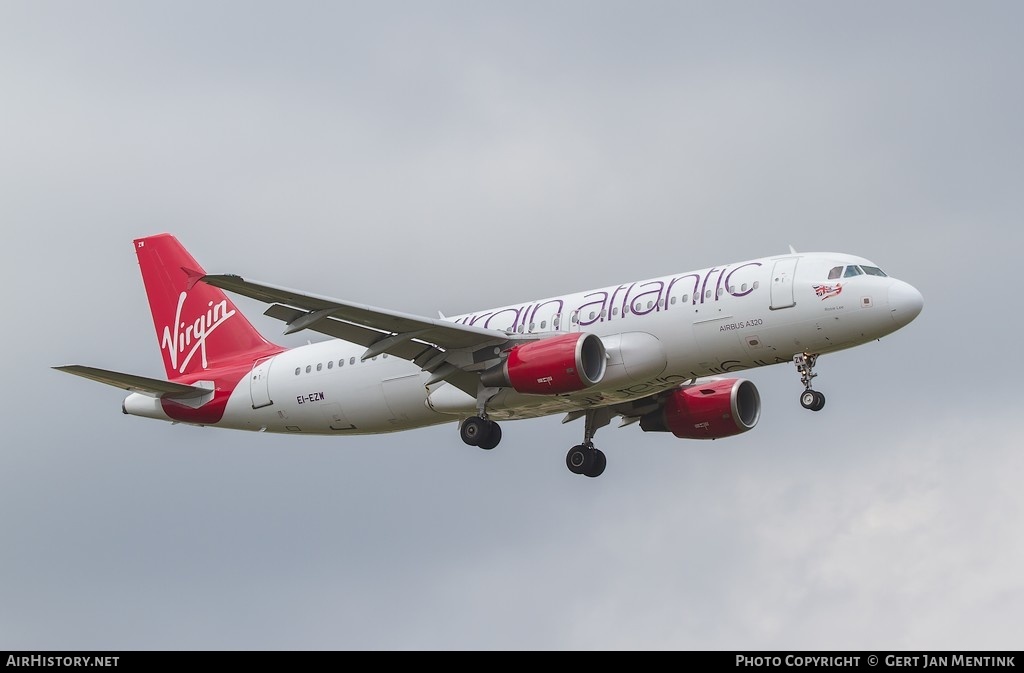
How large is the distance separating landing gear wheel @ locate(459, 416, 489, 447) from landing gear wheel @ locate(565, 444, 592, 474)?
497 centimetres

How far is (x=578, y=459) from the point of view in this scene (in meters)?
51.4

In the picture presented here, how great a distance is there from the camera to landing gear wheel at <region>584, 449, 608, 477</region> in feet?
168

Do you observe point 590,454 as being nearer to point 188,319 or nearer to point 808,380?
point 808,380

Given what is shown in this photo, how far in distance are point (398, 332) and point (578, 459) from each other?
27.8 feet

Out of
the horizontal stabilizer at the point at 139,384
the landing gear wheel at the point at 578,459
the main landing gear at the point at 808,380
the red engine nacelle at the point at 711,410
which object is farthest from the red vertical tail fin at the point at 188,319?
the main landing gear at the point at 808,380

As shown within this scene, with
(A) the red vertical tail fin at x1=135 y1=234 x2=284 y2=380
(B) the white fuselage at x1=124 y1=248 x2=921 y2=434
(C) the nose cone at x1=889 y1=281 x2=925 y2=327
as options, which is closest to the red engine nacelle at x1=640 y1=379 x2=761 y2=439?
(B) the white fuselage at x1=124 y1=248 x2=921 y2=434

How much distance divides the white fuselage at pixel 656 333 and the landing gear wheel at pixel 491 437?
508mm

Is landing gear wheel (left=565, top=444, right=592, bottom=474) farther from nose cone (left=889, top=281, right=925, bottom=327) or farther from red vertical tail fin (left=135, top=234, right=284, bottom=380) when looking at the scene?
nose cone (left=889, top=281, right=925, bottom=327)

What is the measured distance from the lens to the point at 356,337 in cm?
4697

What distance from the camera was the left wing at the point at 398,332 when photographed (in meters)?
43.8

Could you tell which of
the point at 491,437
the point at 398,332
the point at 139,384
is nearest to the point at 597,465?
the point at 491,437

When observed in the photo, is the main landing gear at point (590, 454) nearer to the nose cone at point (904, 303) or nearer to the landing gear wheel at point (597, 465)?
the landing gear wheel at point (597, 465)
